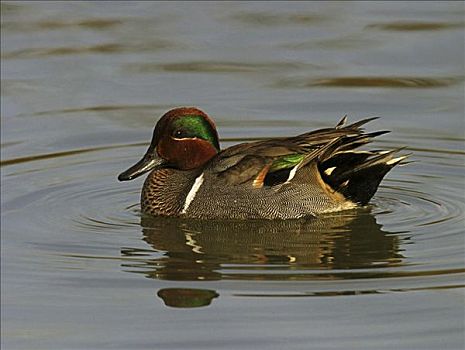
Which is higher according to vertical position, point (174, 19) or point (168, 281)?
point (174, 19)

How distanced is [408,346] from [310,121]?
17.5 feet

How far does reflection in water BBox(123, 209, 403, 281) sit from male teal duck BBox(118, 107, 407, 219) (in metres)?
0.09

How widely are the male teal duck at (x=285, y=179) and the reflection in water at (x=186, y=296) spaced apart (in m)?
1.76

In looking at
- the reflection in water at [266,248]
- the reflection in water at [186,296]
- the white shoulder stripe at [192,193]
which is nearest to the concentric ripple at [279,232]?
the reflection in water at [266,248]

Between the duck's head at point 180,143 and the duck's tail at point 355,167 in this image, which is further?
the duck's head at point 180,143

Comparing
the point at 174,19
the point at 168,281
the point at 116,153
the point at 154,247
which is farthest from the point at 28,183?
the point at 174,19

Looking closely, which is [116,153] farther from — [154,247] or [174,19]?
[174,19]

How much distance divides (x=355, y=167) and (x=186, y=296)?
223cm

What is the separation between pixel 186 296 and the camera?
939 centimetres

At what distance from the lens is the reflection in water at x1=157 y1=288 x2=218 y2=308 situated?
30.3 ft

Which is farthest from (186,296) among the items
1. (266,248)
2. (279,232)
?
(279,232)

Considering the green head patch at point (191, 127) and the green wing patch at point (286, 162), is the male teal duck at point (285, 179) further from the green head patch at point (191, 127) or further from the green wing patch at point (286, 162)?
the green head patch at point (191, 127)

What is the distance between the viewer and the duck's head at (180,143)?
11.6 metres

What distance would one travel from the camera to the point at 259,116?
13906 mm
